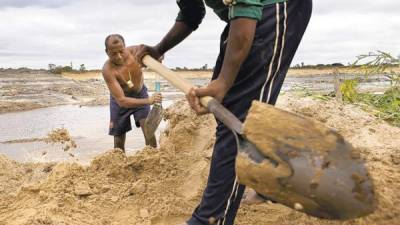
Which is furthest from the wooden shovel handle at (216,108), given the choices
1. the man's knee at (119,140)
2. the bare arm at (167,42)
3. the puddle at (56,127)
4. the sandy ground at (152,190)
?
the puddle at (56,127)

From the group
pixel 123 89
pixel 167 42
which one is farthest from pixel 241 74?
pixel 123 89

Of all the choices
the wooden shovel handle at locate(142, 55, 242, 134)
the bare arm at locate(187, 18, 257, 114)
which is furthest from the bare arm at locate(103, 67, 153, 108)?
the bare arm at locate(187, 18, 257, 114)

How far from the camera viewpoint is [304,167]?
2.11 metres

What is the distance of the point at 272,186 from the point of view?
2170 mm

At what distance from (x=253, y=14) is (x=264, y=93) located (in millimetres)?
443

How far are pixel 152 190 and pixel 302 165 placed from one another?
174 cm

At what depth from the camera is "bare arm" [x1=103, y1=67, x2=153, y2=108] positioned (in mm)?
5551

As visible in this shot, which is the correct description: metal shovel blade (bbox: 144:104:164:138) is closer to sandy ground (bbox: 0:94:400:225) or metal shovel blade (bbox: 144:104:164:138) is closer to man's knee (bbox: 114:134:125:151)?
man's knee (bbox: 114:134:125:151)

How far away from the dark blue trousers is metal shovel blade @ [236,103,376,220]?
278 millimetres

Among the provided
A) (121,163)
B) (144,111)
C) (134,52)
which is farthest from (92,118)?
(134,52)

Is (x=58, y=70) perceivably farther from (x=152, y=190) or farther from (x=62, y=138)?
(x=152, y=190)

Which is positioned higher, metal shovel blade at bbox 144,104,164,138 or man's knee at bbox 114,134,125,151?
metal shovel blade at bbox 144,104,164,138

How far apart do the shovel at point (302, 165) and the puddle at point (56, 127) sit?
4476mm

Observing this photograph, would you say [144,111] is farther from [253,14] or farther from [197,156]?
[253,14]
